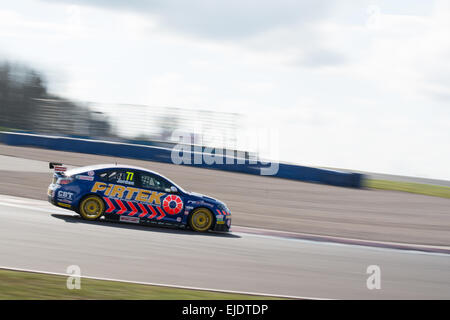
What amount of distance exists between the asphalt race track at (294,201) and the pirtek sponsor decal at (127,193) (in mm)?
2984

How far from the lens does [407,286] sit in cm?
917

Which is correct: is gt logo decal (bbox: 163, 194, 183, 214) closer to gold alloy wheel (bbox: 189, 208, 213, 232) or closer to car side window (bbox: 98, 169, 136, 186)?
gold alloy wheel (bbox: 189, 208, 213, 232)

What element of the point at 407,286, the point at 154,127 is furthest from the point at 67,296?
the point at 154,127

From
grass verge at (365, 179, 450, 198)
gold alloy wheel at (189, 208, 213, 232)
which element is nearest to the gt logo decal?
gold alloy wheel at (189, 208, 213, 232)

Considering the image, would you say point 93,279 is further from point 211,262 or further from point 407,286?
point 407,286

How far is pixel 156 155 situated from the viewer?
82.8 feet

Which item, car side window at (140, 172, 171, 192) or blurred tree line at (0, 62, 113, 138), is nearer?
car side window at (140, 172, 171, 192)

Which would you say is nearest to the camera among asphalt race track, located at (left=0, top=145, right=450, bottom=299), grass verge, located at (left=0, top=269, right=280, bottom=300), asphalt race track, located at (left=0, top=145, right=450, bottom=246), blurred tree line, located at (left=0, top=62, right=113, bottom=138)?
grass verge, located at (left=0, top=269, right=280, bottom=300)

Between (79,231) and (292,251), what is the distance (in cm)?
411

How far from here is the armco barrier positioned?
23.6 metres

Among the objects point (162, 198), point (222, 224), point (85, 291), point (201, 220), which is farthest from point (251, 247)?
point (85, 291)

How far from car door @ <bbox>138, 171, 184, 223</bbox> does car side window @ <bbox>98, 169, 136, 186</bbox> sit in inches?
6.6

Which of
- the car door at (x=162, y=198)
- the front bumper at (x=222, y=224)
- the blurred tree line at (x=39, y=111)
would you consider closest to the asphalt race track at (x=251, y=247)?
the front bumper at (x=222, y=224)

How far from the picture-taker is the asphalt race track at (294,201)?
15047mm
